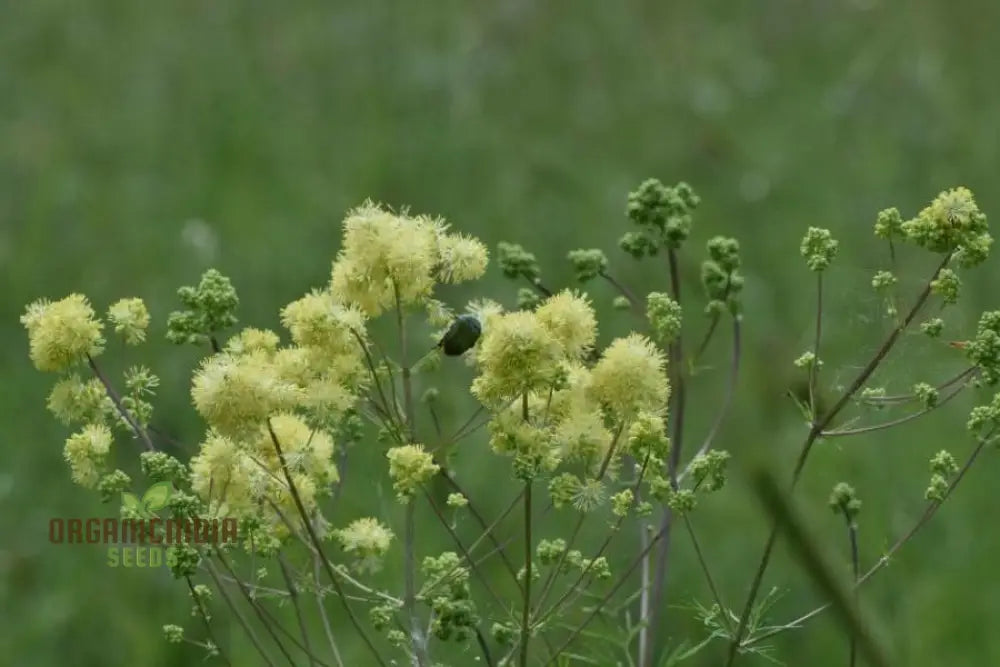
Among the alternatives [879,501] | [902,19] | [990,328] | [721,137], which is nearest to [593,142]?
[721,137]

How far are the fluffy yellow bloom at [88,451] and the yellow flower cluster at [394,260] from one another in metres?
0.26

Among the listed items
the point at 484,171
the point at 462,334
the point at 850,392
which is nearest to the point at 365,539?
the point at 462,334

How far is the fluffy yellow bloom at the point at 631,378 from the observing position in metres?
1.30

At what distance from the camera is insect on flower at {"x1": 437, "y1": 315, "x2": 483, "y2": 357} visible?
138 cm

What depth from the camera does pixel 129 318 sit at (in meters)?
1.50

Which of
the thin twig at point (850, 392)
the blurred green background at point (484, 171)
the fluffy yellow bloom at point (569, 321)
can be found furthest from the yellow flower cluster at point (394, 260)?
the blurred green background at point (484, 171)

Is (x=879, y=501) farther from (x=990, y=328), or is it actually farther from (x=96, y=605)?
(x=990, y=328)

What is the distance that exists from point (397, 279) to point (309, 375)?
4.5 inches

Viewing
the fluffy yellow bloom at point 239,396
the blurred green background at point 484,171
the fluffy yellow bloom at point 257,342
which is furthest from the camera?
the blurred green background at point 484,171

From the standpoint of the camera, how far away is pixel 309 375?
Result: 1348 millimetres

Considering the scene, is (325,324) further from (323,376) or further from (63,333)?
(63,333)

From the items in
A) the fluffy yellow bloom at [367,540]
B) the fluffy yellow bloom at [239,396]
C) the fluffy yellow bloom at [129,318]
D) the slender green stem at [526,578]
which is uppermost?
the fluffy yellow bloom at [129,318]

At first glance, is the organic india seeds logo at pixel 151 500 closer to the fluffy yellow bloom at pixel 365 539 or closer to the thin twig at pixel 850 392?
the fluffy yellow bloom at pixel 365 539

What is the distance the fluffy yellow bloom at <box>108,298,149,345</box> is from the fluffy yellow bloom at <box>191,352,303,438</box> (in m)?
0.26
